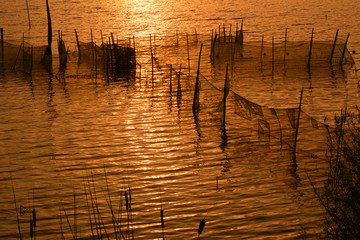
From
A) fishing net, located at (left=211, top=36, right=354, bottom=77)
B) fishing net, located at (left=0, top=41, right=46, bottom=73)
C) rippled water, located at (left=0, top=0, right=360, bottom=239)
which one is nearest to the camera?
rippled water, located at (left=0, top=0, right=360, bottom=239)

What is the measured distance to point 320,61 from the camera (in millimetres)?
19594

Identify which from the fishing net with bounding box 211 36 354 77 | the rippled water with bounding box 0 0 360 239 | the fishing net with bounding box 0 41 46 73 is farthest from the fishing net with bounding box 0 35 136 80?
the fishing net with bounding box 211 36 354 77

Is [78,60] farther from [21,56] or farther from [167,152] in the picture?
[167,152]

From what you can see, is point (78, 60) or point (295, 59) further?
point (78, 60)

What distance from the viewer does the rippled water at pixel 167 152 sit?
743 cm

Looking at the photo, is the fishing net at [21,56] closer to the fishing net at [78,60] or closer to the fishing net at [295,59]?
the fishing net at [78,60]

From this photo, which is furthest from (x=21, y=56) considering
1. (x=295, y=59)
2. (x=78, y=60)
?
(x=295, y=59)

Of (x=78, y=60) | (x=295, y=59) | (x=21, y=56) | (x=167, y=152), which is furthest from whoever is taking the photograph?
(x=78, y=60)

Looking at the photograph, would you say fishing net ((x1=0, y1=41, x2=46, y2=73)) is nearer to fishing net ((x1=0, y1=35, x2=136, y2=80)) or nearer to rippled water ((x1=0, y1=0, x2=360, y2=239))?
fishing net ((x1=0, y1=35, x2=136, y2=80))

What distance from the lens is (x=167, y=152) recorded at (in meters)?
10.5

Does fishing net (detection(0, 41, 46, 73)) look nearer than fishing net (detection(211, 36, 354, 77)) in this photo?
No

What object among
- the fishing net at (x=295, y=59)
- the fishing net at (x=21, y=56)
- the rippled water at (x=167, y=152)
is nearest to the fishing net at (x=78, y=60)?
the fishing net at (x=21, y=56)

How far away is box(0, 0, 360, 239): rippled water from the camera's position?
24.4ft

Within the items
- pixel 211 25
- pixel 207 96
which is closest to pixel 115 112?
pixel 207 96
